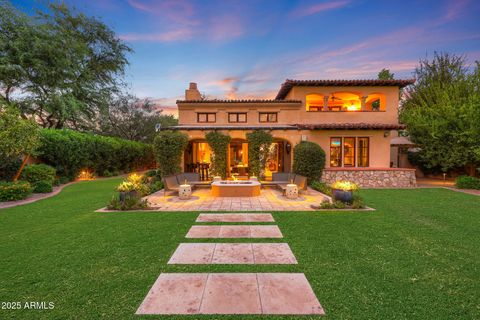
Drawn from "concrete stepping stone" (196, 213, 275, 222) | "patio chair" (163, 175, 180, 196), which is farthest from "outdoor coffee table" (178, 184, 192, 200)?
"concrete stepping stone" (196, 213, 275, 222)

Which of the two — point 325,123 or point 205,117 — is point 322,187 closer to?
point 325,123

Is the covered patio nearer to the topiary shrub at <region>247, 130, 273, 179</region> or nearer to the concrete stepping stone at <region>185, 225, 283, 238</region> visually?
the concrete stepping stone at <region>185, 225, 283, 238</region>

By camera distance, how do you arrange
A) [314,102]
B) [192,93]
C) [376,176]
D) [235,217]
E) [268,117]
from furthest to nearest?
[314,102]
[192,93]
[268,117]
[376,176]
[235,217]

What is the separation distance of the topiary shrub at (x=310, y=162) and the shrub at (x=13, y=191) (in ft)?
46.0

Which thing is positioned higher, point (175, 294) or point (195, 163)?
point (195, 163)

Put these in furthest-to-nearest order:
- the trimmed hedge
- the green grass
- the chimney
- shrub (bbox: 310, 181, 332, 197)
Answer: the chimney < the trimmed hedge < shrub (bbox: 310, 181, 332, 197) < the green grass

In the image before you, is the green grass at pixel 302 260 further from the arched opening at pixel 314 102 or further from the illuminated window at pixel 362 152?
the arched opening at pixel 314 102

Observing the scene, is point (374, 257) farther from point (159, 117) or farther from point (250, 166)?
point (159, 117)

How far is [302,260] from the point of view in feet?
13.2

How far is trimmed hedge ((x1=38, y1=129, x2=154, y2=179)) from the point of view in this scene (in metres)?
13.9

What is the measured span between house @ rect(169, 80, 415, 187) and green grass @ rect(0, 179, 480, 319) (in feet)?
24.4

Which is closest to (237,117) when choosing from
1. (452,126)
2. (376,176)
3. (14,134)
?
(376,176)

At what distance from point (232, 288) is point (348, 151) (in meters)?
14.2

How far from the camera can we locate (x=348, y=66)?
717 inches
